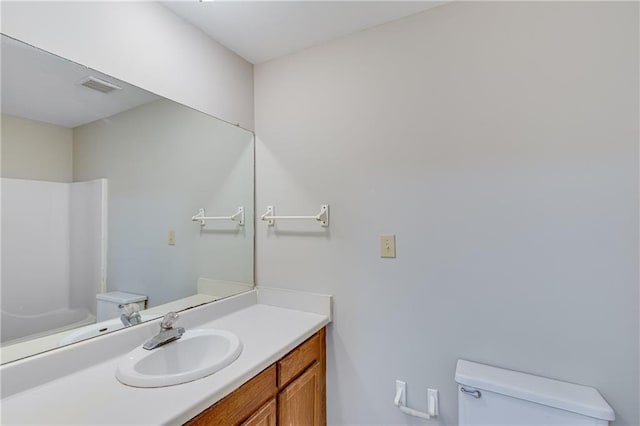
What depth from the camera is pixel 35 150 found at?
105cm

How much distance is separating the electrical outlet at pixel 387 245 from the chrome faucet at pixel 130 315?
1.21 meters

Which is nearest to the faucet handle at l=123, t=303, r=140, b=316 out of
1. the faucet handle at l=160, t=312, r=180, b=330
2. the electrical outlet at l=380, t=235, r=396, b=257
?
the faucet handle at l=160, t=312, r=180, b=330

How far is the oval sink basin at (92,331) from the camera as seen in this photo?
1.08 m

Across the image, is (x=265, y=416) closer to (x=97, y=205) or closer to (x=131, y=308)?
(x=131, y=308)

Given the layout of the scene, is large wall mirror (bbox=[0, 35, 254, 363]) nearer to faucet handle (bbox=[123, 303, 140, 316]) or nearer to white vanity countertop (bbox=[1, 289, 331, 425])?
faucet handle (bbox=[123, 303, 140, 316])

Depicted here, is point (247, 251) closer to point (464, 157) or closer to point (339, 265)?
point (339, 265)

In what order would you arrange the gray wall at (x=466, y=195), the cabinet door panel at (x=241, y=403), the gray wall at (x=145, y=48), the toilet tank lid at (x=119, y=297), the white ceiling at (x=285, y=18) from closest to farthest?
the cabinet door panel at (x=241, y=403), the gray wall at (x=145, y=48), the gray wall at (x=466, y=195), the toilet tank lid at (x=119, y=297), the white ceiling at (x=285, y=18)

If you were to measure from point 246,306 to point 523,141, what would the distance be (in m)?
1.74

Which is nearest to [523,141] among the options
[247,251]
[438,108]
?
[438,108]

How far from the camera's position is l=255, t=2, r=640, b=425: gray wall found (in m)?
1.14

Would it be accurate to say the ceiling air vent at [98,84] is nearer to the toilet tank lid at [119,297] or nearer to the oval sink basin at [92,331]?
the toilet tank lid at [119,297]

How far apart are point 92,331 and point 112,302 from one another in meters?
0.13

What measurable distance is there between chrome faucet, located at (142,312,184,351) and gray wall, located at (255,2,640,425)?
0.68 m

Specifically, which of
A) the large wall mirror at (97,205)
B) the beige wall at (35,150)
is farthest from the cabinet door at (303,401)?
the beige wall at (35,150)
